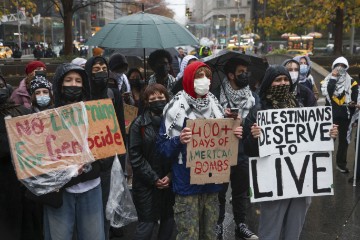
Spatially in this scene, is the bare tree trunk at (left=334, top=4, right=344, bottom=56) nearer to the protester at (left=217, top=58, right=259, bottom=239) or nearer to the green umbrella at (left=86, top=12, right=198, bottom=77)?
the green umbrella at (left=86, top=12, right=198, bottom=77)

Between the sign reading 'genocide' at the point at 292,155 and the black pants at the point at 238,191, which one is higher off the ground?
the sign reading 'genocide' at the point at 292,155

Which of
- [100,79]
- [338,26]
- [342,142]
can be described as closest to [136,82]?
[100,79]

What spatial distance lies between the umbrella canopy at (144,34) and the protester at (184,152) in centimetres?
220

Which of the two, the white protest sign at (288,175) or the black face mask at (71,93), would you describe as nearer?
the black face mask at (71,93)

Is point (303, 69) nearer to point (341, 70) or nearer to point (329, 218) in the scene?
point (341, 70)

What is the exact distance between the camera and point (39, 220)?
394cm

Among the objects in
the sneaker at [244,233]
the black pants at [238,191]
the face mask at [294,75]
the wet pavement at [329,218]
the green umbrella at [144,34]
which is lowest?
the wet pavement at [329,218]

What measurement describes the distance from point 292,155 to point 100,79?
1977 millimetres

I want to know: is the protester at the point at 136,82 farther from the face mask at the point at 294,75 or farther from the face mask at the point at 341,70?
the face mask at the point at 341,70

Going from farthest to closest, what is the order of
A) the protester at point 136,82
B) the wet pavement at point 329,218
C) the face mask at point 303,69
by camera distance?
the face mask at point 303,69 → the protester at point 136,82 → the wet pavement at point 329,218

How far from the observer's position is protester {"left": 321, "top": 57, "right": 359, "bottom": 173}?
268 inches

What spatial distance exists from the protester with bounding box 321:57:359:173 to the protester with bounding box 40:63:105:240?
15.4 feet

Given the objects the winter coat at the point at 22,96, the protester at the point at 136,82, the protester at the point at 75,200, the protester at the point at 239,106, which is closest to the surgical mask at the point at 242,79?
the protester at the point at 239,106

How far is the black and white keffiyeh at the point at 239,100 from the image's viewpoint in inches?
177
